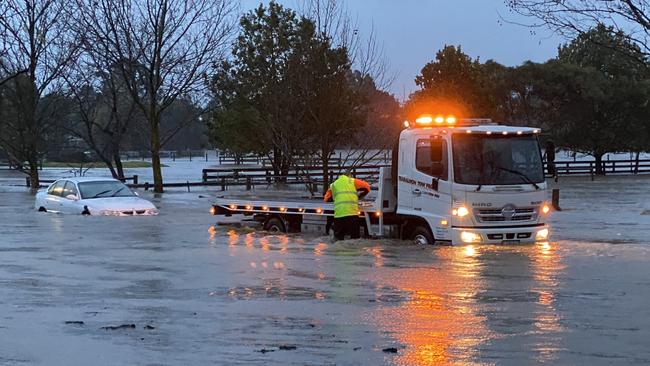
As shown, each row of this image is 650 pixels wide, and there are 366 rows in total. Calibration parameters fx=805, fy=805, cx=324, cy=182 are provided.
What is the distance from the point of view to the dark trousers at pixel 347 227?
14992 mm

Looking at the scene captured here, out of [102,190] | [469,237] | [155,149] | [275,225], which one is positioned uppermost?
[155,149]

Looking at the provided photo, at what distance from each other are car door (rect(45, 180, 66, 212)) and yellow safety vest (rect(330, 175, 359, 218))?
31.1 feet

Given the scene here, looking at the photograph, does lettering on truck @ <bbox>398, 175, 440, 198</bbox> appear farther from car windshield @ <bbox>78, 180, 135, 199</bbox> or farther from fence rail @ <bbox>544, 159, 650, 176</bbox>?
fence rail @ <bbox>544, 159, 650, 176</bbox>

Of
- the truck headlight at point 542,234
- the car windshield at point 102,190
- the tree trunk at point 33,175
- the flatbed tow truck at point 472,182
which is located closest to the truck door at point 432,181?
the flatbed tow truck at point 472,182

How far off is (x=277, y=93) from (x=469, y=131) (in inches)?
466

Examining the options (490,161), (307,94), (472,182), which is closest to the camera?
(472,182)

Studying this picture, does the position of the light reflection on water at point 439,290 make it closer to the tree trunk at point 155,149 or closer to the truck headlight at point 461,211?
the truck headlight at point 461,211

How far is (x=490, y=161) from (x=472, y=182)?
48cm

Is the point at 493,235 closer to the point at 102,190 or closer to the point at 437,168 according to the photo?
the point at 437,168

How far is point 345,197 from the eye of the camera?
48.6 ft

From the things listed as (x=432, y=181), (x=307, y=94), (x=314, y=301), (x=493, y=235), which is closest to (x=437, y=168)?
(x=432, y=181)

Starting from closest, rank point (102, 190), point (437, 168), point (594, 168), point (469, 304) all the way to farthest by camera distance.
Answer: point (469, 304) → point (437, 168) → point (102, 190) → point (594, 168)

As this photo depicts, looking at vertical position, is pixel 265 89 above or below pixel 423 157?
above

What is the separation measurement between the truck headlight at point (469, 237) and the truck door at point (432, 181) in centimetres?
44
